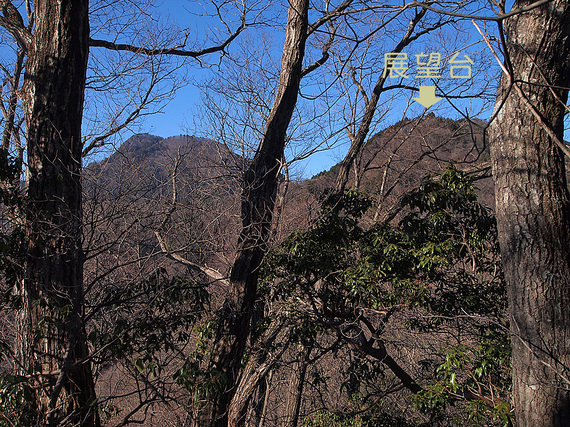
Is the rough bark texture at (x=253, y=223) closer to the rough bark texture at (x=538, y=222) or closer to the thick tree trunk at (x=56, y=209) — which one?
the thick tree trunk at (x=56, y=209)

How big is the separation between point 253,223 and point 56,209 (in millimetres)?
1656

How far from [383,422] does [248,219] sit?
3257 mm

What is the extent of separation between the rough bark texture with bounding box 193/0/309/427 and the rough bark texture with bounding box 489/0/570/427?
2127 millimetres

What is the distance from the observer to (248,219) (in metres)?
4.13

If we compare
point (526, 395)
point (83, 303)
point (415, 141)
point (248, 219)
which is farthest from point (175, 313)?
point (415, 141)

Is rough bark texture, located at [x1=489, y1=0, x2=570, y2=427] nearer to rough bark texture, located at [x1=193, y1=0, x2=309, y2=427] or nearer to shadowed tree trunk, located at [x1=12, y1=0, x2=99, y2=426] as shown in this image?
rough bark texture, located at [x1=193, y1=0, x2=309, y2=427]

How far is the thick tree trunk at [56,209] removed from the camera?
2.96 meters

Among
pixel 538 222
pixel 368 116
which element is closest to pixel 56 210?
pixel 538 222

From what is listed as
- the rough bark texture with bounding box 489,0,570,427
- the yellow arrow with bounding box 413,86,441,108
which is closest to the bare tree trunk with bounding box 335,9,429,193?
the yellow arrow with bounding box 413,86,441,108

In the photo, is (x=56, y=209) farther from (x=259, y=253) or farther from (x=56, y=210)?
(x=259, y=253)

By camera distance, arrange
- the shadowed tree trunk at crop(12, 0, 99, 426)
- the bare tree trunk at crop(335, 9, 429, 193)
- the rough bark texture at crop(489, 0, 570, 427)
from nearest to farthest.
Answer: the rough bark texture at crop(489, 0, 570, 427), the shadowed tree trunk at crop(12, 0, 99, 426), the bare tree trunk at crop(335, 9, 429, 193)

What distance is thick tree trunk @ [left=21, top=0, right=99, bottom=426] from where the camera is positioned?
2957mm

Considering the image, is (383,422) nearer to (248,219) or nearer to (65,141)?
(248,219)

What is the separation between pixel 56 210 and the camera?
3.18m
